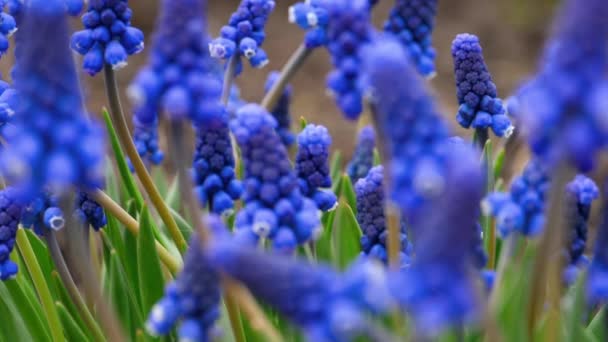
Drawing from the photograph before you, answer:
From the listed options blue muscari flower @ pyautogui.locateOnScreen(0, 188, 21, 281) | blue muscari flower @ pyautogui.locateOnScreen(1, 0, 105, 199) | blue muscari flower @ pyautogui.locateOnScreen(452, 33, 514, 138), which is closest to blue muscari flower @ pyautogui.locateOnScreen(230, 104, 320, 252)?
blue muscari flower @ pyautogui.locateOnScreen(1, 0, 105, 199)

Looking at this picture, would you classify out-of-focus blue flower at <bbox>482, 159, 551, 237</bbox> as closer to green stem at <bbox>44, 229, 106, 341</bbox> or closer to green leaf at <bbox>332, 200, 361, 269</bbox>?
green leaf at <bbox>332, 200, 361, 269</bbox>

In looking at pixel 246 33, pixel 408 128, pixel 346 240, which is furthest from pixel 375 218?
pixel 408 128

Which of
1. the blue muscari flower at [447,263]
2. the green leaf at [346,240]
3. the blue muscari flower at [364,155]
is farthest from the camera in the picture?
the blue muscari flower at [364,155]

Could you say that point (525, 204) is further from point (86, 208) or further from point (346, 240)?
point (86, 208)

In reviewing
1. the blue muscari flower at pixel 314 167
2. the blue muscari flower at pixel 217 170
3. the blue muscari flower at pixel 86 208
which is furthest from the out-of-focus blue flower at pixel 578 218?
the blue muscari flower at pixel 86 208

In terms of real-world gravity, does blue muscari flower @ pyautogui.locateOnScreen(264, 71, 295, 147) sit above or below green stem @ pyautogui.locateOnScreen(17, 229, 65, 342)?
above

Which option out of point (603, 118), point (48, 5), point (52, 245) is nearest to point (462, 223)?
point (603, 118)

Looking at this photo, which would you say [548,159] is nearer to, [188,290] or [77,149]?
[188,290]

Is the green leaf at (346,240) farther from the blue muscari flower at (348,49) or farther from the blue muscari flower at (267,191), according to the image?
the blue muscari flower at (348,49)
